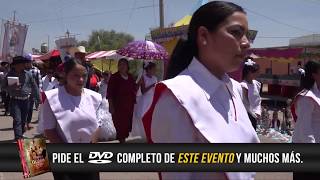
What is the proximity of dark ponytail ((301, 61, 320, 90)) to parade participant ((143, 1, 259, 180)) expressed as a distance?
120 inches

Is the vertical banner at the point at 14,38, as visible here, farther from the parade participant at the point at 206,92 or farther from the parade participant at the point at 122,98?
the parade participant at the point at 206,92

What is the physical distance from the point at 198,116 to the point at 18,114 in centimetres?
853

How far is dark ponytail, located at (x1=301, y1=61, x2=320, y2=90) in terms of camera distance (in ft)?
16.3

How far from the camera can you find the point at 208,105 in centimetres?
187

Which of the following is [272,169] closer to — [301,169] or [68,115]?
[301,169]

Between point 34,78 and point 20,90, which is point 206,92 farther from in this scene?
point 34,78

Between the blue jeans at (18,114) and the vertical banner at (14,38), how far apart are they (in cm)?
977

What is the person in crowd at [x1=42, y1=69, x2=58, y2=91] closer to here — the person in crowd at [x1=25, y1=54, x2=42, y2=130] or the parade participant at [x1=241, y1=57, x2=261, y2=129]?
the person in crowd at [x1=25, y1=54, x2=42, y2=130]

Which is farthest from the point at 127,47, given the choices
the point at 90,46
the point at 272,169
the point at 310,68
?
the point at 90,46

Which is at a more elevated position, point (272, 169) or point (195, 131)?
point (195, 131)

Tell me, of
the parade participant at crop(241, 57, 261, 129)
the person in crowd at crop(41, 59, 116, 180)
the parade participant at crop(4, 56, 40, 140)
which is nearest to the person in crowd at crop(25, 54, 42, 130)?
the parade participant at crop(4, 56, 40, 140)

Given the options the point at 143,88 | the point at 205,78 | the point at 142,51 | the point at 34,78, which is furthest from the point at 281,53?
the point at 205,78

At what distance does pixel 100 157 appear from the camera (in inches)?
85.2

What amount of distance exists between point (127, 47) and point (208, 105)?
9290 millimetres
